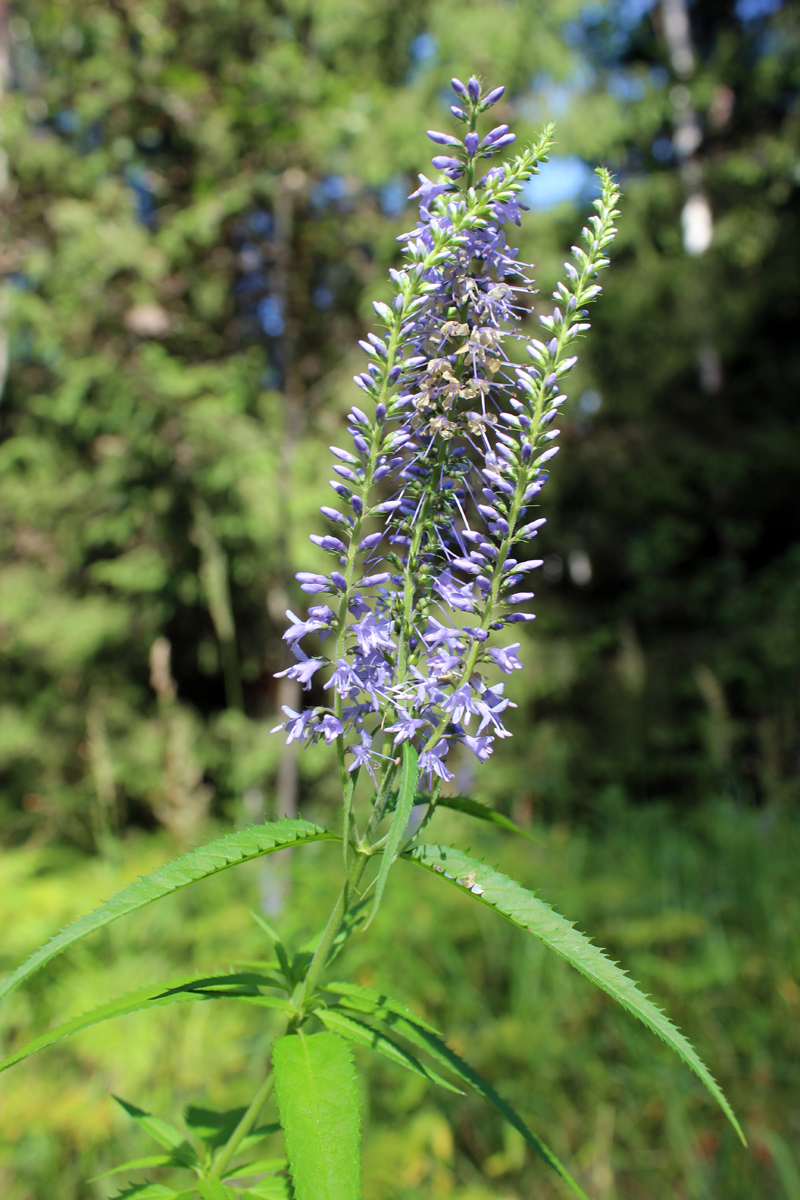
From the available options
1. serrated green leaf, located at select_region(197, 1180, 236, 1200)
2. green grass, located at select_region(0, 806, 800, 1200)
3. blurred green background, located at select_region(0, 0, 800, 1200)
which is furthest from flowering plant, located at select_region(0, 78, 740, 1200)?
blurred green background, located at select_region(0, 0, 800, 1200)

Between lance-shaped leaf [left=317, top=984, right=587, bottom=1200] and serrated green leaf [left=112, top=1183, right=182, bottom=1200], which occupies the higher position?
lance-shaped leaf [left=317, top=984, right=587, bottom=1200]

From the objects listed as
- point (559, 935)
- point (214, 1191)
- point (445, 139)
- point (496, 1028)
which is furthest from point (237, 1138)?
point (496, 1028)

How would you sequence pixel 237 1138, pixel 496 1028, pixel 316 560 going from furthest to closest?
pixel 316 560, pixel 496 1028, pixel 237 1138

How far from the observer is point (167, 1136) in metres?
1.35

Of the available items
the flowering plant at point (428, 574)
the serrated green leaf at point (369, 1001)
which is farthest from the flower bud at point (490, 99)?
the serrated green leaf at point (369, 1001)

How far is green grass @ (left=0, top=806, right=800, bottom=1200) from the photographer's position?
3.54 metres

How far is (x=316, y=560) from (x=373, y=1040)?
18.2ft

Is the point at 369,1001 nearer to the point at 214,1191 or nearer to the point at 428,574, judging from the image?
the point at 214,1191

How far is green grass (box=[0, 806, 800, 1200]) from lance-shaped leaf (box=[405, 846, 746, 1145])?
205 centimetres

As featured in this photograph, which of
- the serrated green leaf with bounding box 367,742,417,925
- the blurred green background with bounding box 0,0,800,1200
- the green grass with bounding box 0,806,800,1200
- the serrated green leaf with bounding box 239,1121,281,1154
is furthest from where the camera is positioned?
the blurred green background with bounding box 0,0,800,1200

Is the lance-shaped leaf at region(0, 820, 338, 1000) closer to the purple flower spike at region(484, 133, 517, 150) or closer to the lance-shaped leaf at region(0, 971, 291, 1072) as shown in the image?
the lance-shaped leaf at region(0, 971, 291, 1072)

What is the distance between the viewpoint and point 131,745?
7.43m

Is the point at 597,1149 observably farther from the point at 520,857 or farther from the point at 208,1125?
the point at 208,1125

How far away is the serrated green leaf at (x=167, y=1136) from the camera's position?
1315mm
